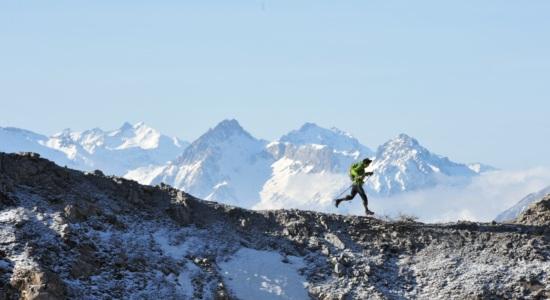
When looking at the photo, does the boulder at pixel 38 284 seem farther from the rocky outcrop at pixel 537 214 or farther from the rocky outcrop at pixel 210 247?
the rocky outcrop at pixel 537 214

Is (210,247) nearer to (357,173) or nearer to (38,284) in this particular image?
(357,173)

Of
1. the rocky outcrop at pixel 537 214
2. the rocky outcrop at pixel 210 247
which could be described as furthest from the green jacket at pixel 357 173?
the rocky outcrop at pixel 537 214

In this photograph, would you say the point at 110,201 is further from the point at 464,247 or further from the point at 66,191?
the point at 464,247

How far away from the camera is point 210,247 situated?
38750 mm

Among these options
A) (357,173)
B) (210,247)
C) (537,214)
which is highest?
(357,173)

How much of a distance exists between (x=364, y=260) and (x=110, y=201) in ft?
32.9

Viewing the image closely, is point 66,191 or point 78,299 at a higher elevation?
point 66,191

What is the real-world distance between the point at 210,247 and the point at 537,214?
45.9ft

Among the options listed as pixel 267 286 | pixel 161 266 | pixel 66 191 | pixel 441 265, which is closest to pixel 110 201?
pixel 66 191

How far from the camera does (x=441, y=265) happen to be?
1501 inches

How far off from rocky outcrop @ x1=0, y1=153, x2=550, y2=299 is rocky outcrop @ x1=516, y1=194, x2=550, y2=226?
0.24 feet

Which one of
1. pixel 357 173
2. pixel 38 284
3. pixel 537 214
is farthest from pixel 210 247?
pixel 537 214

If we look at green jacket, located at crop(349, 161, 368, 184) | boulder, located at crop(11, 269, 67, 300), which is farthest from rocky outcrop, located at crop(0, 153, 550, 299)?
green jacket, located at crop(349, 161, 368, 184)

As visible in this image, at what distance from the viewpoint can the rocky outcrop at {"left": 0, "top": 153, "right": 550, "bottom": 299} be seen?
1345 inches
